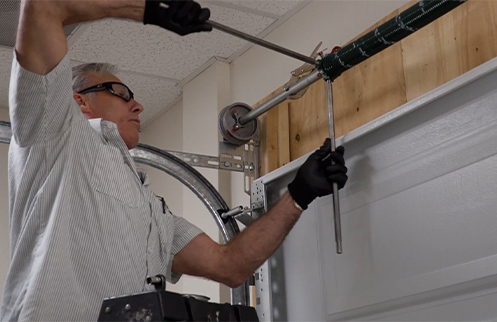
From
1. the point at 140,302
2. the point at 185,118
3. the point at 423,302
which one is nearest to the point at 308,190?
the point at 423,302

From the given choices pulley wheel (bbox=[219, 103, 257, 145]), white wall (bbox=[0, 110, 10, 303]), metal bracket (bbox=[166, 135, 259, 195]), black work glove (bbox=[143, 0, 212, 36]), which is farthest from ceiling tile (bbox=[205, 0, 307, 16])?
white wall (bbox=[0, 110, 10, 303])

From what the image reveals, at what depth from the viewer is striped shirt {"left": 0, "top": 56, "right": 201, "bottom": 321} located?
55.2 inches

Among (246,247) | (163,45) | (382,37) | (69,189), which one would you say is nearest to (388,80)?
(382,37)

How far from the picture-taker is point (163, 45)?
2895 millimetres

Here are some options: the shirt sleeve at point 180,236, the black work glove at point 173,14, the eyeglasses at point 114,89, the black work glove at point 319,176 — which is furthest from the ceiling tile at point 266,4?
the black work glove at point 173,14

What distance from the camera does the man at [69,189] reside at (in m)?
1.38

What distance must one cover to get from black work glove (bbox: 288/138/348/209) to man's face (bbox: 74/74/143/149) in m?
0.50

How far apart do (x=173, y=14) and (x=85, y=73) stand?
68 cm

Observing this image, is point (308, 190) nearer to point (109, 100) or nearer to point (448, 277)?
point (448, 277)

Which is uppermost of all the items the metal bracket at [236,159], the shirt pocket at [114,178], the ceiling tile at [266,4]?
the ceiling tile at [266,4]

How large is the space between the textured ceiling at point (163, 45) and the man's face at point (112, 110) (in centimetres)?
72

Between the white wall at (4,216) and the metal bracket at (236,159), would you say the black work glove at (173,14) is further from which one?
the white wall at (4,216)

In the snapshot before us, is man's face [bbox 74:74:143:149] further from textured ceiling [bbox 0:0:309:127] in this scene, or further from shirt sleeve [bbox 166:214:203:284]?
textured ceiling [bbox 0:0:309:127]

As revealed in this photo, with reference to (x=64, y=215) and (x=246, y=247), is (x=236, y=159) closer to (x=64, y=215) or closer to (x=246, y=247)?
(x=246, y=247)
